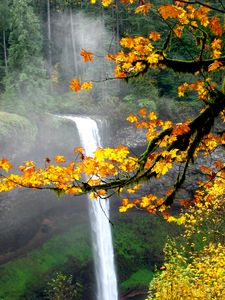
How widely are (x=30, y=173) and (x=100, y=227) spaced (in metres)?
20.3

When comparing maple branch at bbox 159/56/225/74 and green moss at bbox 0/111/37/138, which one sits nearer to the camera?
maple branch at bbox 159/56/225/74

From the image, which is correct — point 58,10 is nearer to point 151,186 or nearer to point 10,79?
point 10,79

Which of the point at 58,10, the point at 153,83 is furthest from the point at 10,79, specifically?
the point at 58,10

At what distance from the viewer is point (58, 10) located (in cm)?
4006

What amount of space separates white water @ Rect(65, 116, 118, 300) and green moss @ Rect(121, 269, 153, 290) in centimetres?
85

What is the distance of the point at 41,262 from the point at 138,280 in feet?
21.4

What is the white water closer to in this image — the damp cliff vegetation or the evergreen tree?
the evergreen tree

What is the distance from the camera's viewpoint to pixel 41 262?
24.4 metres

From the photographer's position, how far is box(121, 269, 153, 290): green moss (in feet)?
83.5

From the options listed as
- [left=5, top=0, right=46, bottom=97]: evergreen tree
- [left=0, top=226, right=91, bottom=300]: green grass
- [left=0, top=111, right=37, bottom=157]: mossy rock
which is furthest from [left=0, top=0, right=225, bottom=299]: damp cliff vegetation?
[left=5, top=0, right=46, bottom=97]: evergreen tree

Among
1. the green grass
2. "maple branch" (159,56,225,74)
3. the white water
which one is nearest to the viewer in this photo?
"maple branch" (159,56,225,74)

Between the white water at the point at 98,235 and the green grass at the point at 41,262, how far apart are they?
0.88 metres

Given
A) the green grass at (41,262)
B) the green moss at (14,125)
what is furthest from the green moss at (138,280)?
the green moss at (14,125)

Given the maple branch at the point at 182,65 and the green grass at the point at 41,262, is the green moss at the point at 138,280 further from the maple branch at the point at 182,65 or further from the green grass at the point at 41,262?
the maple branch at the point at 182,65
